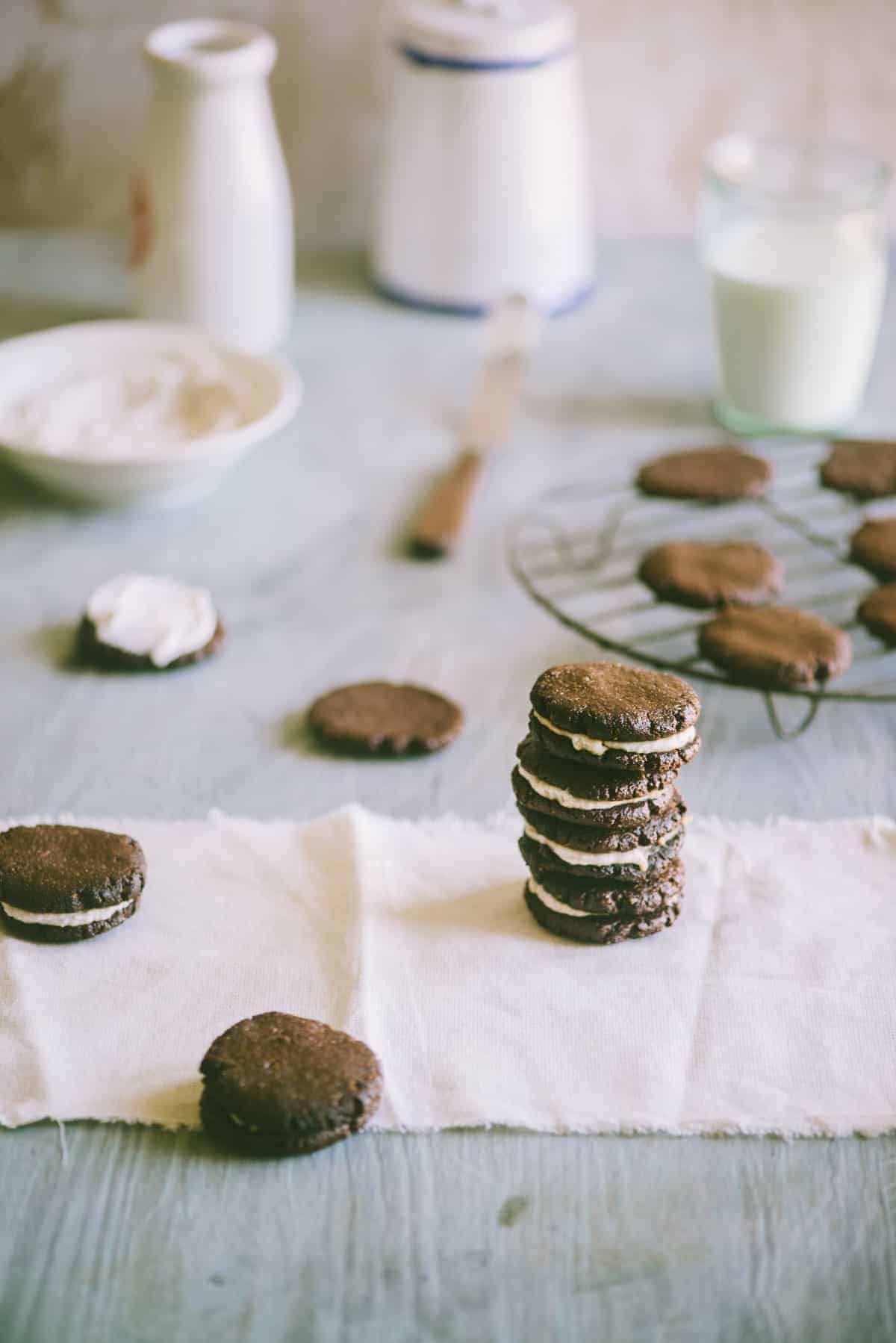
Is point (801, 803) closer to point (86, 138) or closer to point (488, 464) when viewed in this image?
point (488, 464)

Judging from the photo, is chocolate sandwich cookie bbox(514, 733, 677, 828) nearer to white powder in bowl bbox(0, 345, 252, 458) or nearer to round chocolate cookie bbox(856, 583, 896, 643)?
round chocolate cookie bbox(856, 583, 896, 643)

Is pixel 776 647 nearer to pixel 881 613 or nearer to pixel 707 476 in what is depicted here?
pixel 881 613

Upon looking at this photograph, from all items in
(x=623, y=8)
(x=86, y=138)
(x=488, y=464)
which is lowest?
(x=488, y=464)

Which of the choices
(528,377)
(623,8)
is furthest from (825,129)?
(528,377)

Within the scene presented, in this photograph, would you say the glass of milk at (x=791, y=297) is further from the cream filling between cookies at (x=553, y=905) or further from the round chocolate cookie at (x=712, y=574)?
the cream filling between cookies at (x=553, y=905)

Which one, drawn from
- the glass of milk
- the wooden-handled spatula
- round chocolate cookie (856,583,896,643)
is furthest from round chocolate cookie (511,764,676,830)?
the glass of milk

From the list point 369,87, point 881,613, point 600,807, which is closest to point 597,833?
point 600,807
